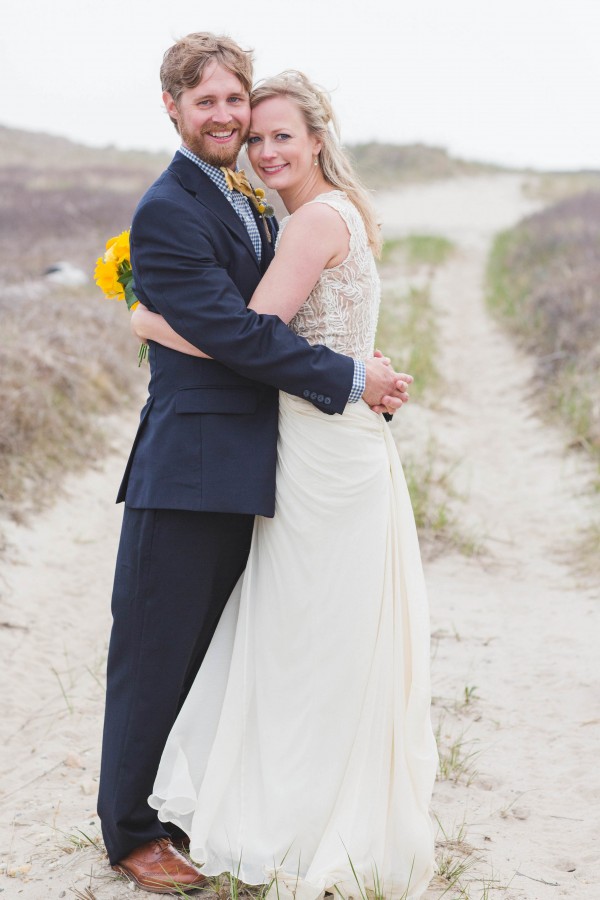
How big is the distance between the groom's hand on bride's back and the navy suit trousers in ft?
1.46

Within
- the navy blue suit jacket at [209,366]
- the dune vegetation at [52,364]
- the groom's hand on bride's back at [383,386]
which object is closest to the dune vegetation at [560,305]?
the dune vegetation at [52,364]

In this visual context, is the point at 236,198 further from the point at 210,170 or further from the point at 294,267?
the point at 294,267

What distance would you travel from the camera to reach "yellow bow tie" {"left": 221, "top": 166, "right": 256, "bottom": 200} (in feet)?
7.77

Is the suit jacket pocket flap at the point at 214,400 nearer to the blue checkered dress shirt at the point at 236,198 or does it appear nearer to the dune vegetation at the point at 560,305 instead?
the blue checkered dress shirt at the point at 236,198

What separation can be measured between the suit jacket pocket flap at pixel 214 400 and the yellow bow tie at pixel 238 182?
0.50 m

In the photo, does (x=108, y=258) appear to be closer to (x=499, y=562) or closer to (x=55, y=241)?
(x=499, y=562)

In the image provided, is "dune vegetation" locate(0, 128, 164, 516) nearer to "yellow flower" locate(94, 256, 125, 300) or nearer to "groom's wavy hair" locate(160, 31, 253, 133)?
"yellow flower" locate(94, 256, 125, 300)

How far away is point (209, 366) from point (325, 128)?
685mm

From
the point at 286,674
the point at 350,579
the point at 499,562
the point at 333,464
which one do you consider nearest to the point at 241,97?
the point at 333,464

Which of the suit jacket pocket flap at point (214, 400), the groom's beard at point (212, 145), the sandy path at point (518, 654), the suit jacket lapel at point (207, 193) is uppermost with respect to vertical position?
the groom's beard at point (212, 145)

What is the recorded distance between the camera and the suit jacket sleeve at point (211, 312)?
7.16 ft

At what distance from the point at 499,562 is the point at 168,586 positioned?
3230mm

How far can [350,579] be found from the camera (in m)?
2.38

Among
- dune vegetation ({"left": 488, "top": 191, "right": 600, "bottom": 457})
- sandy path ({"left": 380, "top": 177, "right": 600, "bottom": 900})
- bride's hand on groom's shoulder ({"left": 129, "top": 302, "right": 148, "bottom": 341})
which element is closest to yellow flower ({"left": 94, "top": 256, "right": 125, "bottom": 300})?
bride's hand on groom's shoulder ({"left": 129, "top": 302, "right": 148, "bottom": 341})
